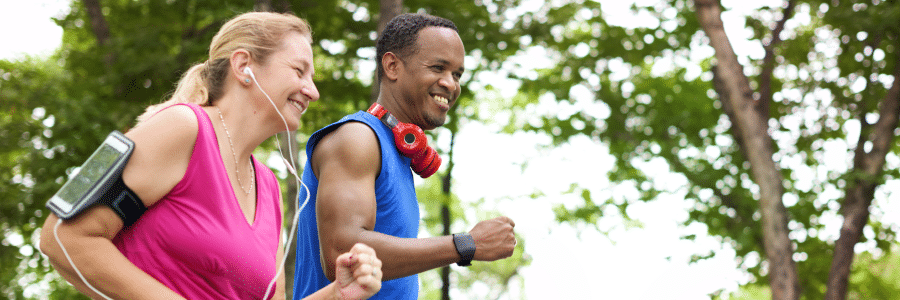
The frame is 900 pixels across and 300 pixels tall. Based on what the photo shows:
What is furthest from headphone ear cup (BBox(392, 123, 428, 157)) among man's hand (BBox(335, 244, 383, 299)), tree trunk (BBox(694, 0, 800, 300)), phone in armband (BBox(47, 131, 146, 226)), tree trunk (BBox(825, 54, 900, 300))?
tree trunk (BBox(825, 54, 900, 300))

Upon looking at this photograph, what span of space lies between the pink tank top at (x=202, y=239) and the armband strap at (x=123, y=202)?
6cm

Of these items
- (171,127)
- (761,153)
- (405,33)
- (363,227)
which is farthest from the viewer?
(761,153)

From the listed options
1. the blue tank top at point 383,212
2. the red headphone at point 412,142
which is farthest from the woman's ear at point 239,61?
the red headphone at point 412,142

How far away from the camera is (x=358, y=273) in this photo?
1.77 meters

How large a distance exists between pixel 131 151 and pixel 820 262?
10.4 m

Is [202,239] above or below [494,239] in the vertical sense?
below

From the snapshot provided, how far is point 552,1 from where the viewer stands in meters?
11.9

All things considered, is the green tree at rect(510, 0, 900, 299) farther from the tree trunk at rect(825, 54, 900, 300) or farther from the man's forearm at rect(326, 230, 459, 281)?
the man's forearm at rect(326, 230, 459, 281)

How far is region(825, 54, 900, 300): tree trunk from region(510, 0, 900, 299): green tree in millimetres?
15

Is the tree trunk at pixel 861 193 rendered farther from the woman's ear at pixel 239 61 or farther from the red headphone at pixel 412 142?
the woman's ear at pixel 239 61

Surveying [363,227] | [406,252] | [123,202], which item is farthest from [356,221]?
[123,202]

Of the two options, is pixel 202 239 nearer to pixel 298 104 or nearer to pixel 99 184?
pixel 99 184

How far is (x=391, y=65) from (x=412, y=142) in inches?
17.6

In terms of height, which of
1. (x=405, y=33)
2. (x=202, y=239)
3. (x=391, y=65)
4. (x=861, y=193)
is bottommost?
→ (x=202, y=239)
